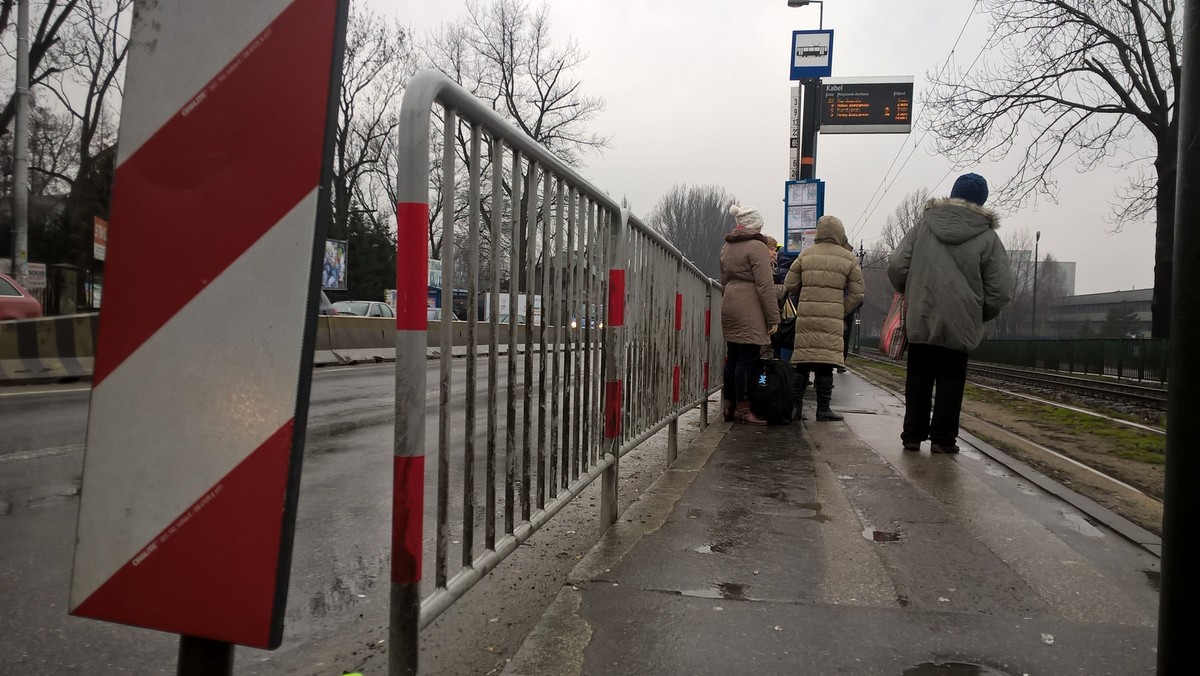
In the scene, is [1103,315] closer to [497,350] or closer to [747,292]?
[747,292]

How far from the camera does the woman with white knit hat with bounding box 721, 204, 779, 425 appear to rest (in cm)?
701

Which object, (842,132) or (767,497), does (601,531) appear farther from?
(842,132)

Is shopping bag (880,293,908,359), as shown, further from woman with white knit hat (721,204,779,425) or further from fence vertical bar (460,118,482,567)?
fence vertical bar (460,118,482,567)

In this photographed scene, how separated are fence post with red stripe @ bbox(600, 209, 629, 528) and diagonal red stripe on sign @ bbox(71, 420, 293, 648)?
88.8 inches

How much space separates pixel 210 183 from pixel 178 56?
0.76ft

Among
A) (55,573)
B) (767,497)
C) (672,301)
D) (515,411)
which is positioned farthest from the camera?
(672,301)

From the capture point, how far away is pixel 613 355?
3650 millimetres

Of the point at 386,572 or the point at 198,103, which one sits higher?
the point at 198,103

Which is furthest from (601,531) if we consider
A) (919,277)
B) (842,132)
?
(842,132)

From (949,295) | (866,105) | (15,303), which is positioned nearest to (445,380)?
(949,295)

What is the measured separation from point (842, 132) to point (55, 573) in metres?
16.6

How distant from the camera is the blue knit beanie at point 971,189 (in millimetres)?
5824

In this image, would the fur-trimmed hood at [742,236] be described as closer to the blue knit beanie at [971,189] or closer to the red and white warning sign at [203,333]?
the blue knit beanie at [971,189]

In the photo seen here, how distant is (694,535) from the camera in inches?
139
